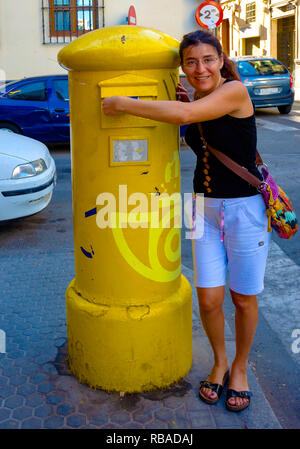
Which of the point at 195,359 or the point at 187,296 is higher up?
the point at 187,296

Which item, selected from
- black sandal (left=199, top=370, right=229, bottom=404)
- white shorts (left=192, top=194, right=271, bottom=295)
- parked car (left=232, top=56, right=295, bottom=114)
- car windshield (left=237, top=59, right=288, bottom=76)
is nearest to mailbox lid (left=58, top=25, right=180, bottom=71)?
white shorts (left=192, top=194, right=271, bottom=295)

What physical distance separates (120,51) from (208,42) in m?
0.40

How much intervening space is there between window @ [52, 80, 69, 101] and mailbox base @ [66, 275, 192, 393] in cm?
897

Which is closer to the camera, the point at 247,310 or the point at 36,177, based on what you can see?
the point at 247,310

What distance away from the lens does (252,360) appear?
3338 mm

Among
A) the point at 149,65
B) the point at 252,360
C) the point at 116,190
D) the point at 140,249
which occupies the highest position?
the point at 149,65

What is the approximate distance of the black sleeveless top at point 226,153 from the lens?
256 cm

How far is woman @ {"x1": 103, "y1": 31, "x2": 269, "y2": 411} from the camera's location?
246 cm

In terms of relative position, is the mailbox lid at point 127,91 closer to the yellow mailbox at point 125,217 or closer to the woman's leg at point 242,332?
the yellow mailbox at point 125,217

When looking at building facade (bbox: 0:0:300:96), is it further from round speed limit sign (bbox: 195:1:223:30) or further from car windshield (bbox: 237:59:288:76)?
car windshield (bbox: 237:59:288:76)

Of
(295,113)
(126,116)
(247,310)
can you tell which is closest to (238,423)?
(247,310)
